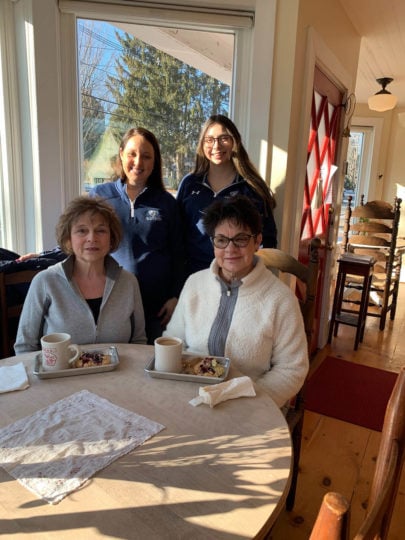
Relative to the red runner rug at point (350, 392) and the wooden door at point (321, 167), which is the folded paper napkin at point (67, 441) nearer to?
the red runner rug at point (350, 392)

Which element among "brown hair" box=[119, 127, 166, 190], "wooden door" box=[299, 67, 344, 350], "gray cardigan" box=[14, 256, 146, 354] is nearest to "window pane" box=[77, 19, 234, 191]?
"brown hair" box=[119, 127, 166, 190]

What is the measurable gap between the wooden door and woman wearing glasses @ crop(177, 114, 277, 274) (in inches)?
35.0

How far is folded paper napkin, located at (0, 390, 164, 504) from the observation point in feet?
2.48

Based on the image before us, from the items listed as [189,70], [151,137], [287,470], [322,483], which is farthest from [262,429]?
[189,70]

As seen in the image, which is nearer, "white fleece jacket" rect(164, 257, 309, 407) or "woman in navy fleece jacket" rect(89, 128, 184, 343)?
"white fleece jacket" rect(164, 257, 309, 407)

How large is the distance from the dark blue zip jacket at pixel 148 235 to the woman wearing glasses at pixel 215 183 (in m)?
0.09

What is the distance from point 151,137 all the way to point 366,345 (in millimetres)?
2739

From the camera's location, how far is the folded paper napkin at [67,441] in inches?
29.8

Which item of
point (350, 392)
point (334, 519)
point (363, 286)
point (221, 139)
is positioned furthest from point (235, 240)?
point (363, 286)

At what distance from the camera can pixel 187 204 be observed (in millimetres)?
1964

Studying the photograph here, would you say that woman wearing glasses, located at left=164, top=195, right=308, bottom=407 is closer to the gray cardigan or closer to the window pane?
the gray cardigan

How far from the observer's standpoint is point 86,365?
1172 millimetres

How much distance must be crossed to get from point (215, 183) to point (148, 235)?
0.41 meters

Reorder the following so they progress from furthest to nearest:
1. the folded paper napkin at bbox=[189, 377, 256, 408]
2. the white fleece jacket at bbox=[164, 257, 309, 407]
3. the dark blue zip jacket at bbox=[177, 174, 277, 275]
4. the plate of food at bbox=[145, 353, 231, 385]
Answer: the dark blue zip jacket at bbox=[177, 174, 277, 275] → the white fleece jacket at bbox=[164, 257, 309, 407] → the plate of food at bbox=[145, 353, 231, 385] → the folded paper napkin at bbox=[189, 377, 256, 408]
